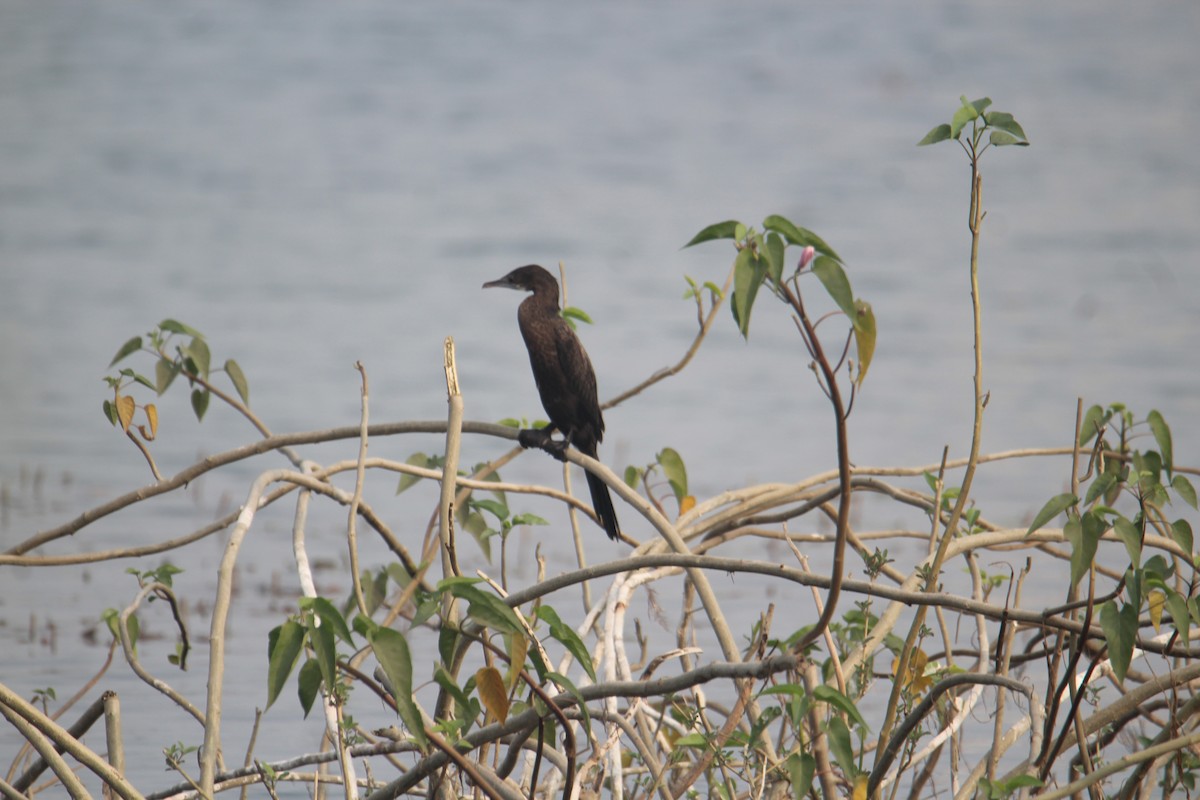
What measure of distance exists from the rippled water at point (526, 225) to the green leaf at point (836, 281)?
2681 mm

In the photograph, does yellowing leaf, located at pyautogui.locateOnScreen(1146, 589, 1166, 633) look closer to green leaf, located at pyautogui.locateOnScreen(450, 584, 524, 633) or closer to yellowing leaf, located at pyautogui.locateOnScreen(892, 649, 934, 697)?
yellowing leaf, located at pyautogui.locateOnScreen(892, 649, 934, 697)

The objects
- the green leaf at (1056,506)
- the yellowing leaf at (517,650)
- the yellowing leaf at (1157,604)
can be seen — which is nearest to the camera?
the yellowing leaf at (517,650)

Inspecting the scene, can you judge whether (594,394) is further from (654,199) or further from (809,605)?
(654,199)

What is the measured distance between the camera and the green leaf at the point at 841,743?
2.27m

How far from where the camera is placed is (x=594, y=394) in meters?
4.39

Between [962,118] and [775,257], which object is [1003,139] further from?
[775,257]

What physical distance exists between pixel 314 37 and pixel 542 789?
693 inches

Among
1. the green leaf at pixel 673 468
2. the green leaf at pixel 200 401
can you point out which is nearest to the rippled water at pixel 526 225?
the green leaf at pixel 200 401

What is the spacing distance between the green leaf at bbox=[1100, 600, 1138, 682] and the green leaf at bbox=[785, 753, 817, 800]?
48cm

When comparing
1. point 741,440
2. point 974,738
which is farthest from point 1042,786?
point 741,440

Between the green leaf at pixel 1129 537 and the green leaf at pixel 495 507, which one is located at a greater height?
the green leaf at pixel 495 507

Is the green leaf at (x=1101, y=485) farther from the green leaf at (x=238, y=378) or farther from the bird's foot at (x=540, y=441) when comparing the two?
the green leaf at (x=238, y=378)

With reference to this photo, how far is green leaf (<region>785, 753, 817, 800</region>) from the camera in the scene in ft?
7.62

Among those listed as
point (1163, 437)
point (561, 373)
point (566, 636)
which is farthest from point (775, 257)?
point (561, 373)
